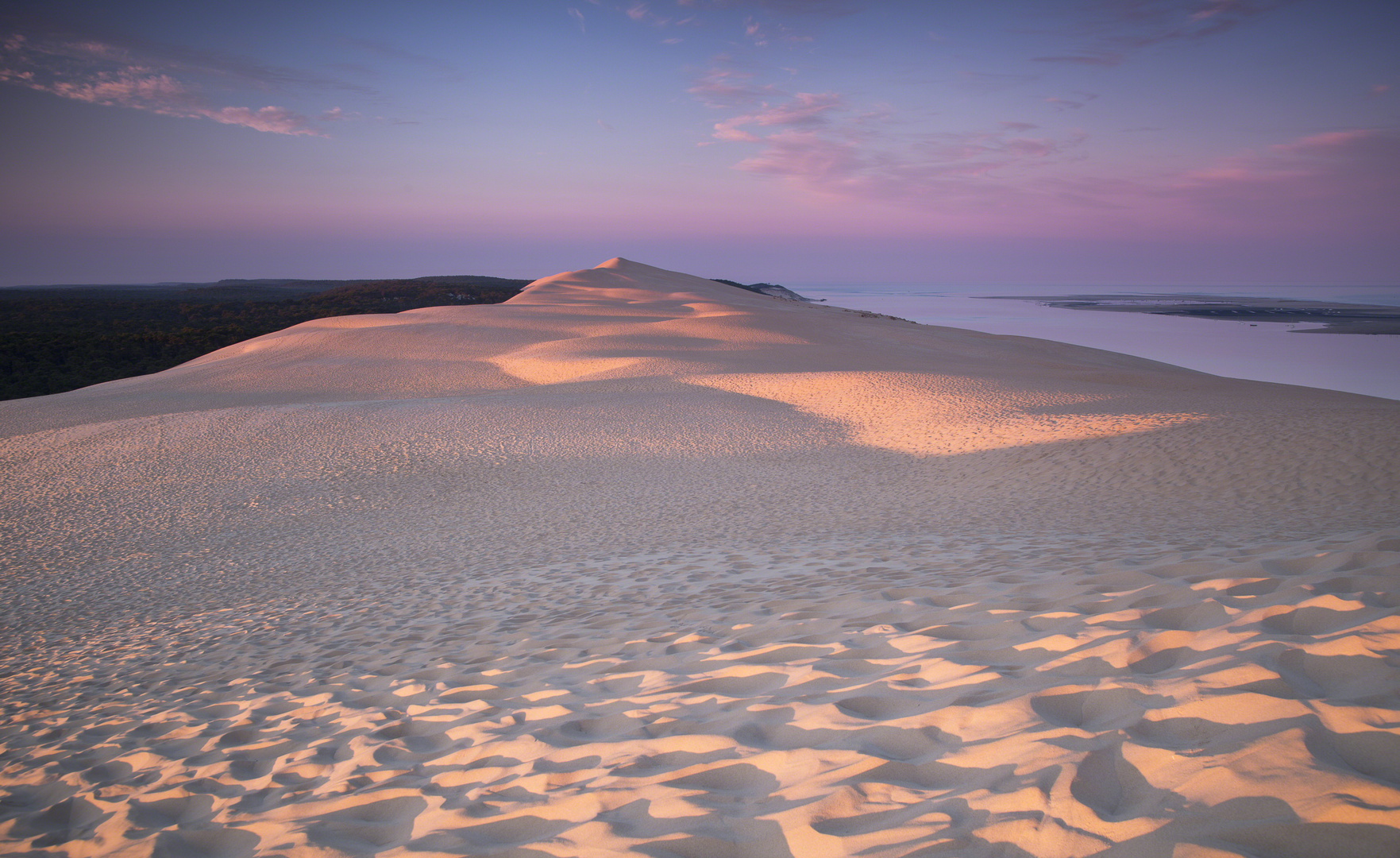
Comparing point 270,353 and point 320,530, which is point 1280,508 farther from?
point 270,353

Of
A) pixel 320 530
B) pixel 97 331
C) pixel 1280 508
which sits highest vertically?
pixel 97 331

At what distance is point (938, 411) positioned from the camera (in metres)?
13.0

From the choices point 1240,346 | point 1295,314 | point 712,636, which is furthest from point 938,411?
point 1295,314

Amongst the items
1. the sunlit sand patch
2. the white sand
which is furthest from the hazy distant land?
the sunlit sand patch

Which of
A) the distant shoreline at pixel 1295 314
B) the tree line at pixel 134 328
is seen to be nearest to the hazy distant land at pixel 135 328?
the tree line at pixel 134 328

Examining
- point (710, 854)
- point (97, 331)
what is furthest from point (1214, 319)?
point (97, 331)

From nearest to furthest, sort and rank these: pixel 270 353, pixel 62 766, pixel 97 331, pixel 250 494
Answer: pixel 62 766
pixel 250 494
pixel 270 353
pixel 97 331

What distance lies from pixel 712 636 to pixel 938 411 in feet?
33.7

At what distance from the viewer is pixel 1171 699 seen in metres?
2.29

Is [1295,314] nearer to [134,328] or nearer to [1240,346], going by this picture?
[1240,346]

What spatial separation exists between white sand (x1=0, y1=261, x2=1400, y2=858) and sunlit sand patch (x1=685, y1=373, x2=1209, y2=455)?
0.17 meters

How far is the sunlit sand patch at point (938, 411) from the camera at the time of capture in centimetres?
1075

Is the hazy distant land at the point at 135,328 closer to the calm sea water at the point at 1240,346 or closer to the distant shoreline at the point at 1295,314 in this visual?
the calm sea water at the point at 1240,346

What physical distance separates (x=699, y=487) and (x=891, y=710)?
6.87 metres
